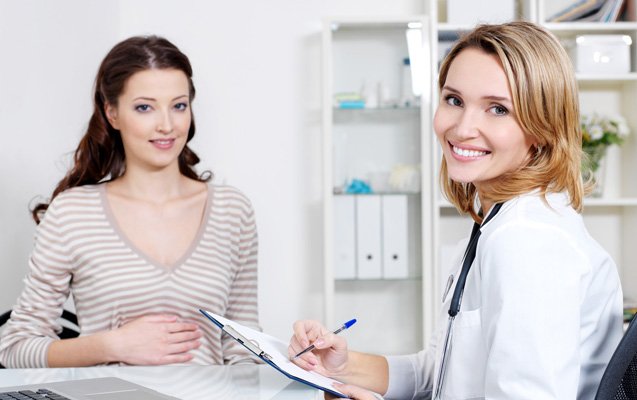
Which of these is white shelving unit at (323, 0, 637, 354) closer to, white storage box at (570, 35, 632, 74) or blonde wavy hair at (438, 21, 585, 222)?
white storage box at (570, 35, 632, 74)

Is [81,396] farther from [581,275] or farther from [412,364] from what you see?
[581,275]

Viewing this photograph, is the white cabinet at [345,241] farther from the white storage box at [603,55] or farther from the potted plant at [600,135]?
the white storage box at [603,55]

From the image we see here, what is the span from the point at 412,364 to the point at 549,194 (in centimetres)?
A: 49

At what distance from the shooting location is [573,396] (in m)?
1.06

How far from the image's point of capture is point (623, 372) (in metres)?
1.02

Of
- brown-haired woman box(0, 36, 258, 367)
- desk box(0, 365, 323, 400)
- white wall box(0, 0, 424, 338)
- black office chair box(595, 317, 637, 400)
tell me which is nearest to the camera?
black office chair box(595, 317, 637, 400)

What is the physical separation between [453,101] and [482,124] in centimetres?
10

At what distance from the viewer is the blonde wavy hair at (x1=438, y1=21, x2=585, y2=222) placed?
3.90 feet

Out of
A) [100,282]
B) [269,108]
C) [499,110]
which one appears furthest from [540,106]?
Result: [269,108]

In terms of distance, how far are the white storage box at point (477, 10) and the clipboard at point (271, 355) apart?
2.37 meters

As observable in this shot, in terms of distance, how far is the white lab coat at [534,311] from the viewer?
3.42ft

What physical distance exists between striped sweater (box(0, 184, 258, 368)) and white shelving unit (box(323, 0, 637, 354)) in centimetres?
142

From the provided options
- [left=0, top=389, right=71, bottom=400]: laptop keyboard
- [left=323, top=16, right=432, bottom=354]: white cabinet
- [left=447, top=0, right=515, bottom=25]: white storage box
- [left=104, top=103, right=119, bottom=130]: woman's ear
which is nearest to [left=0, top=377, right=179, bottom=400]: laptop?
[left=0, top=389, right=71, bottom=400]: laptop keyboard

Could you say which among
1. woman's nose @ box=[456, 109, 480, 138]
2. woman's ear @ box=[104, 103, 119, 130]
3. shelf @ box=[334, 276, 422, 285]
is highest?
woman's ear @ box=[104, 103, 119, 130]
